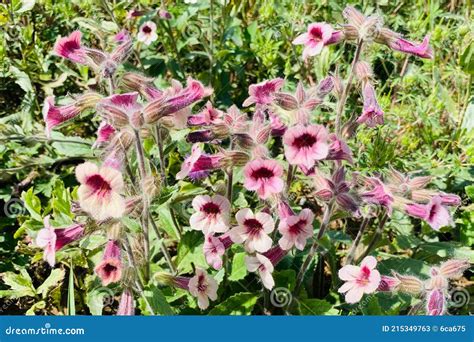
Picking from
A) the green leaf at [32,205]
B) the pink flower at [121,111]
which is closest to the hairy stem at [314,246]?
the pink flower at [121,111]

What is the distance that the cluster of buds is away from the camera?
2053 mm

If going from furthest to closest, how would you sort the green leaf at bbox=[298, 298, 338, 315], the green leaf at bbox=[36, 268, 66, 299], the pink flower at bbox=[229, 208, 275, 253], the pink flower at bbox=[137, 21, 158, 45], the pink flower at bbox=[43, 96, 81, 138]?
the pink flower at bbox=[137, 21, 158, 45], the green leaf at bbox=[36, 268, 66, 299], the green leaf at bbox=[298, 298, 338, 315], the pink flower at bbox=[43, 96, 81, 138], the pink flower at bbox=[229, 208, 275, 253]

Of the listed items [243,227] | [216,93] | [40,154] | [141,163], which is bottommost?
[40,154]

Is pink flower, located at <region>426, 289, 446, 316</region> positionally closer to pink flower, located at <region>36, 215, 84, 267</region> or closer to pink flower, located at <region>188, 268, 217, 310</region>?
pink flower, located at <region>188, 268, 217, 310</region>

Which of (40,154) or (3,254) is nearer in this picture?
(3,254)

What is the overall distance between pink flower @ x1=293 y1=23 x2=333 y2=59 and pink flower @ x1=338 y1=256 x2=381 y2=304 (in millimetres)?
787

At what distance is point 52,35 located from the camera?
12.1 feet

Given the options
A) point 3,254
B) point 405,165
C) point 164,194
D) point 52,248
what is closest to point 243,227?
point 164,194

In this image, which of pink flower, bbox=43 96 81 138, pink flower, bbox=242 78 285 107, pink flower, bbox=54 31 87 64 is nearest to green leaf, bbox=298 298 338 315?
pink flower, bbox=242 78 285 107

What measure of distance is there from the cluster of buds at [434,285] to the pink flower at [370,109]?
0.58 metres

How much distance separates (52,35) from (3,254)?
147 centimetres

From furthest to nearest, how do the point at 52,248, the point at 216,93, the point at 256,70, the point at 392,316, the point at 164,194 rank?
the point at 256,70
the point at 216,93
the point at 392,316
the point at 164,194
the point at 52,248

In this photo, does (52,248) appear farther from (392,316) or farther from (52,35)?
(52,35)

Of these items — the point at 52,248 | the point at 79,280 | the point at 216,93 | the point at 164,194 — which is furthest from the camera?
the point at 216,93
